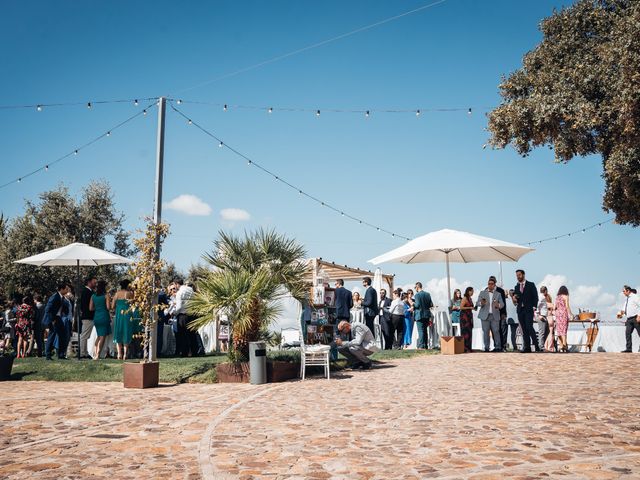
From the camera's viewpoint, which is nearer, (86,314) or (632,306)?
(86,314)

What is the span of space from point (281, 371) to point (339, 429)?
4970 millimetres

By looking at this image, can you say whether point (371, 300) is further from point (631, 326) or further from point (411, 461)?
point (411, 461)

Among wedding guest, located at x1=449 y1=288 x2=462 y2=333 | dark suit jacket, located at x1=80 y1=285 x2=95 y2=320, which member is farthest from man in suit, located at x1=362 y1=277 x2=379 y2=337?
dark suit jacket, located at x1=80 y1=285 x2=95 y2=320

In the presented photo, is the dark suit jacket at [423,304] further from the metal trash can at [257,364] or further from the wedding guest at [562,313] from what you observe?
the metal trash can at [257,364]

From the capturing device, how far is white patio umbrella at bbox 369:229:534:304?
14.2 m

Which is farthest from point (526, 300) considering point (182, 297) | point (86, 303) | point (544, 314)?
point (86, 303)

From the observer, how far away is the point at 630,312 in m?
14.7

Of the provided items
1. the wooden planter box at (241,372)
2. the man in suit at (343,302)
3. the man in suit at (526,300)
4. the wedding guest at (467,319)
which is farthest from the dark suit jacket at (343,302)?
the man in suit at (526,300)

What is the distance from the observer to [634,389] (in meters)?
7.77

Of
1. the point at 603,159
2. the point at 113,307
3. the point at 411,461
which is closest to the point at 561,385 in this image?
the point at 411,461

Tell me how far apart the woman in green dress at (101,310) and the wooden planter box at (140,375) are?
420 cm

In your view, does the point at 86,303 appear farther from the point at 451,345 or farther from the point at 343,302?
the point at 451,345

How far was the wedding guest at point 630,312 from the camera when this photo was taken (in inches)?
575

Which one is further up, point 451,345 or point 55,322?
point 55,322
